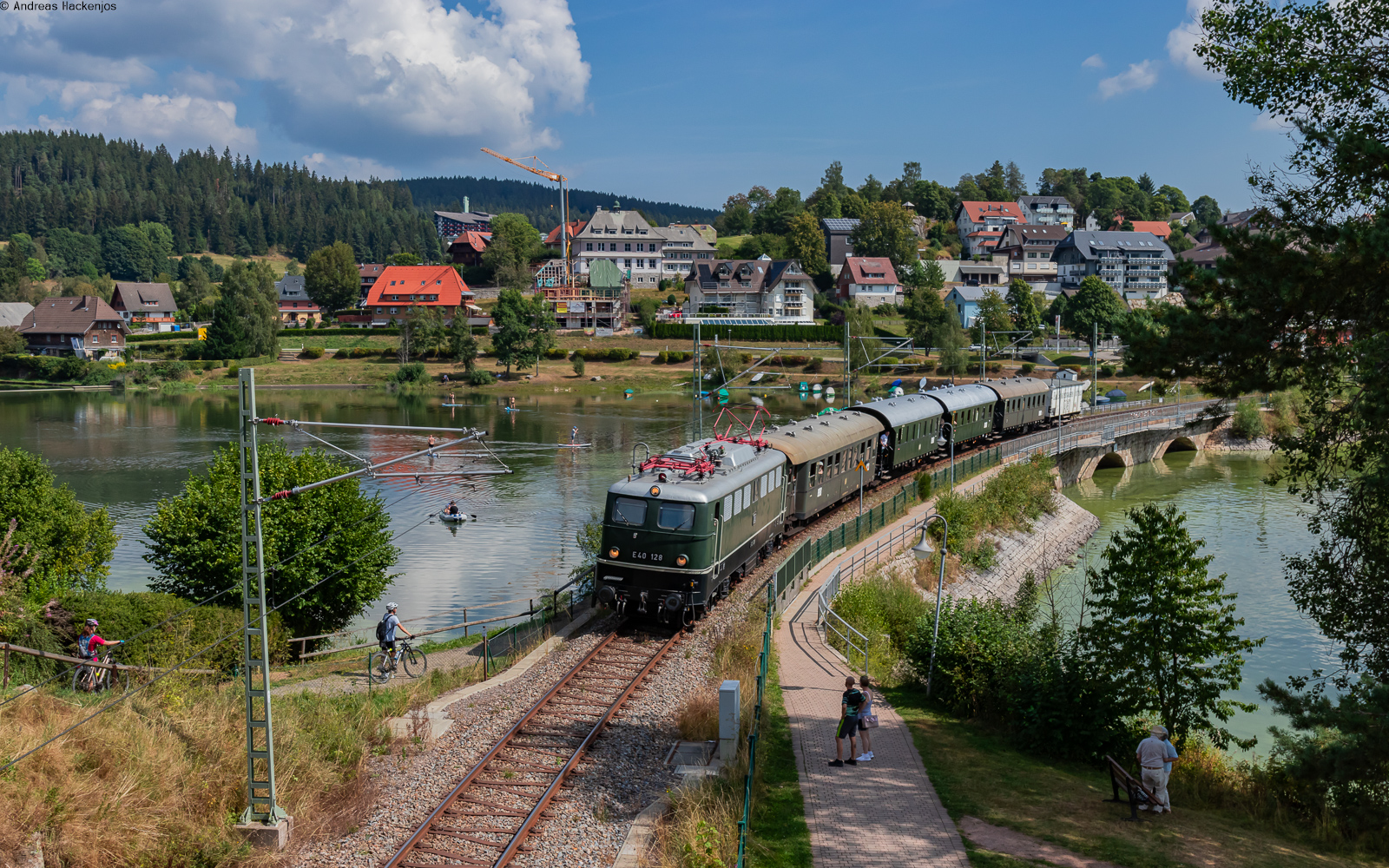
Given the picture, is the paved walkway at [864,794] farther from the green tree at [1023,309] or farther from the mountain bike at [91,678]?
the green tree at [1023,309]

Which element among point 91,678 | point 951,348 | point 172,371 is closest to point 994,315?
point 951,348

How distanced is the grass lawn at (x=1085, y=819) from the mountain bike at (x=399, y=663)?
1054 centimetres

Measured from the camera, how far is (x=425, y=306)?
128125mm

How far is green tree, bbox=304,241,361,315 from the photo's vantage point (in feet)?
449

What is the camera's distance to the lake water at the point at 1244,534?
1136 inches

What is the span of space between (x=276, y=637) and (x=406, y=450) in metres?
43.4

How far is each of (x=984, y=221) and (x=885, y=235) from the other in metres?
29.1

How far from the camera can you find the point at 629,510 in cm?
2183

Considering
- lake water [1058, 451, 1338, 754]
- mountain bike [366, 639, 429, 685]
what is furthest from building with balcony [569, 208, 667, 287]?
mountain bike [366, 639, 429, 685]

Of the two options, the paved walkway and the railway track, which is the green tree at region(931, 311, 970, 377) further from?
the railway track

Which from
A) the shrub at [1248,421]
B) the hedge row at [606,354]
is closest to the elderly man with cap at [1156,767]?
the shrub at [1248,421]

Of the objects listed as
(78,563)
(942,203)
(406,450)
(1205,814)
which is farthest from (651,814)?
(942,203)

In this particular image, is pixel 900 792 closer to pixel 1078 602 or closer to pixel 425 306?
pixel 1078 602

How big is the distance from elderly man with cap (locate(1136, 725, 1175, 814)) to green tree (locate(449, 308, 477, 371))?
93621 mm
